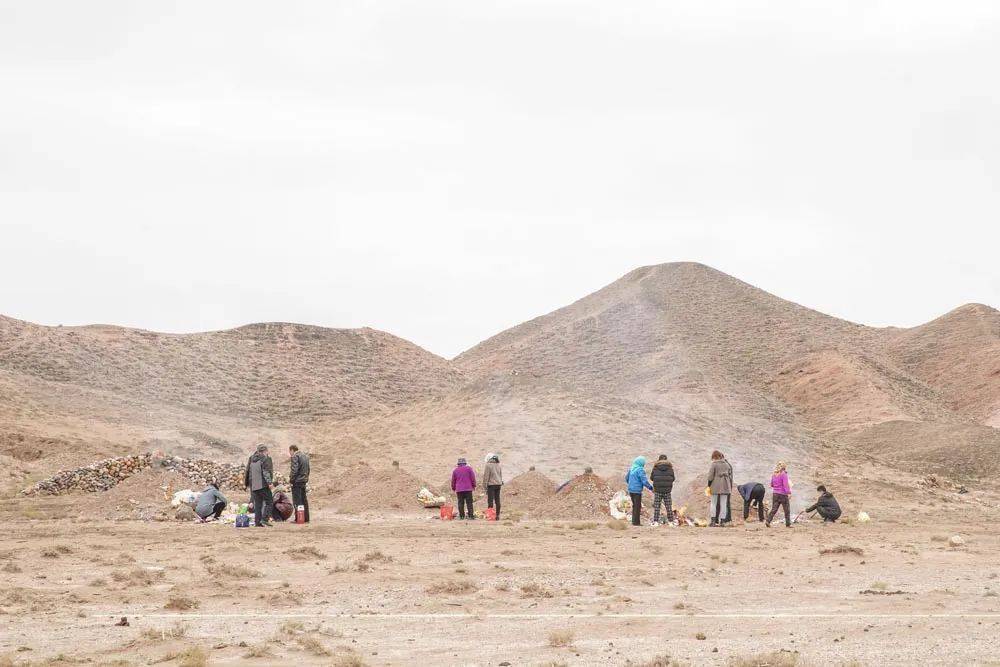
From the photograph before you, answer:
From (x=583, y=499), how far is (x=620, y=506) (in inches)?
34.5

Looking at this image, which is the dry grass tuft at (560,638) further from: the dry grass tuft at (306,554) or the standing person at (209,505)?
the standing person at (209,505)

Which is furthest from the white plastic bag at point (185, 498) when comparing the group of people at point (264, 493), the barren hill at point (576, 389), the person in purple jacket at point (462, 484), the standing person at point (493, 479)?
the barren hill at point (576, 389)

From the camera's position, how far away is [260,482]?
61.2 ft

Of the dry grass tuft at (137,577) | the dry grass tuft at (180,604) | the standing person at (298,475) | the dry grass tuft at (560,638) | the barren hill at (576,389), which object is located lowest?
the dry grass tuft at (560,638)

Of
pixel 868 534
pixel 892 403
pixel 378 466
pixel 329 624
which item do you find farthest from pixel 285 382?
pixel 329 624

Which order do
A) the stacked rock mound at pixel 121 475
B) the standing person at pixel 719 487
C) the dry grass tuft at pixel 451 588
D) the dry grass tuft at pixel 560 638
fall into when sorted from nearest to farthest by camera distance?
the dry grass tuft at pixel 560 638 < the dry grass tuft at pixel 451 588 < the standing person at pixel 719 487 < the stacked rock mound at pixel 121 475

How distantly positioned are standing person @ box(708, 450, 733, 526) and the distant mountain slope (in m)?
35.0

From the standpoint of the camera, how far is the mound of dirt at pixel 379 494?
2297 centimetres

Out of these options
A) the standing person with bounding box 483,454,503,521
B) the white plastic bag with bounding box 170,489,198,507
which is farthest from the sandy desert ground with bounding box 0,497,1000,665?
the white plastic bag with bounding box 170,489,198,507

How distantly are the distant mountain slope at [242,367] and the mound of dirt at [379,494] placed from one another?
2712cm

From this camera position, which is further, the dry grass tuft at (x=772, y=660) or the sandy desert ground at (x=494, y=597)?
the sandy desert ground at (x=494, y=597)

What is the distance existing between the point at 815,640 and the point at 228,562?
311 inches

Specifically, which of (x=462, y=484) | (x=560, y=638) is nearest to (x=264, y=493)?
(x=462, y=484)

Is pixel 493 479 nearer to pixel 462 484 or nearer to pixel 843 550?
pixel 462 484
